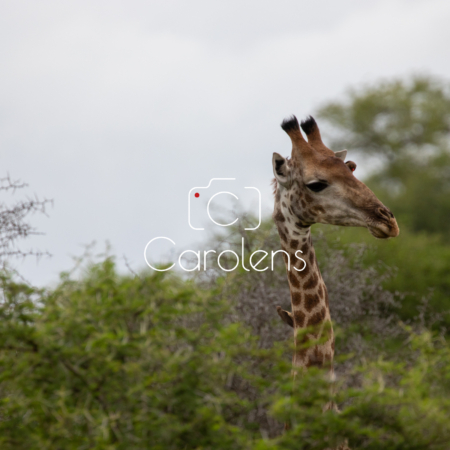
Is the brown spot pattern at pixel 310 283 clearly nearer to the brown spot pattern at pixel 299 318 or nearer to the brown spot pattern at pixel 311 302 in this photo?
the brown spot pattern at pixel 311 302

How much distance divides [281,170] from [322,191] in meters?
0.40

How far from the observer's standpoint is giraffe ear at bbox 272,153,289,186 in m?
4.98

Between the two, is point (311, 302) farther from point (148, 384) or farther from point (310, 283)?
point (148, 384)

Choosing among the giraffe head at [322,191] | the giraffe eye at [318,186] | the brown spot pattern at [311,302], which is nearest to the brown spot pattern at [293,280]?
the brown spot pattern at [311,302]

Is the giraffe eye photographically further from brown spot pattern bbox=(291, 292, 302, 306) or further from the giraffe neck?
brown spot pattern bbox=(291, 292, 302, 306)

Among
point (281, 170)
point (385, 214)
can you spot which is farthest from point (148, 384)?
point (281, 170)

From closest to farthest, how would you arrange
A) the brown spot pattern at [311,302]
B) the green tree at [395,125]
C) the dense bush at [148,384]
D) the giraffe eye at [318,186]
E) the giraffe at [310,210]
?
the dense bush at [148,384], the giraffe at [310,210], the giraffe eye at [318,186], the brown spot pattern at [311,302], the green tree at [395,125]

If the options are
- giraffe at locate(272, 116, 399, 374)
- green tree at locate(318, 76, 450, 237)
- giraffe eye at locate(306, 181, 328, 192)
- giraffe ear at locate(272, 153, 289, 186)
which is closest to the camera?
giraffe at locate(272, 116, 399, 374)

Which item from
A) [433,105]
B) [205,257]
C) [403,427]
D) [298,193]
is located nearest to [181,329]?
[403,427]

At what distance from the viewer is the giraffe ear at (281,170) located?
4977 millimetres

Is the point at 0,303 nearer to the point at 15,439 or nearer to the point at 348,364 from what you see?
the point at 15,439

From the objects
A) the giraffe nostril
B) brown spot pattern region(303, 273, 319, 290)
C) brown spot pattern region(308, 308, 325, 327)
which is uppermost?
the giraffe nostril

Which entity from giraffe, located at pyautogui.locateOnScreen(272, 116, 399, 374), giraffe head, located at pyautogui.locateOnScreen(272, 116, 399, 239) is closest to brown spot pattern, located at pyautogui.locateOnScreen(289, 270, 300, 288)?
giraffe, located at pyautogui.locateOnScreen(272, 116, 399, 374)

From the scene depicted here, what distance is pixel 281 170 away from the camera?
197 inches
